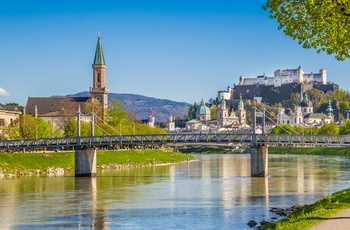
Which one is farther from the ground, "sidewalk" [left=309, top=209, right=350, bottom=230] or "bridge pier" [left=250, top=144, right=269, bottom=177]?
"bridge pier" [left=250, top=144, right=269, bottom=177]

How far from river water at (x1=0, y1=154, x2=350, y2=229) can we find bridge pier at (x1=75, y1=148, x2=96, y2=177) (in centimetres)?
235

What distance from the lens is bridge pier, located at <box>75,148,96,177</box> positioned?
8025cm

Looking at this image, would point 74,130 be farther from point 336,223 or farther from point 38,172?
point 336,223

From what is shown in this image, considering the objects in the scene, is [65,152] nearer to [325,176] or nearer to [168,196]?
[325,176]

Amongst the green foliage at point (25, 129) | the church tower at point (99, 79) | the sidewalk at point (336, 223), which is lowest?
the sidewalk at point (336, 223)

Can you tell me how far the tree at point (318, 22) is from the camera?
98.2ft

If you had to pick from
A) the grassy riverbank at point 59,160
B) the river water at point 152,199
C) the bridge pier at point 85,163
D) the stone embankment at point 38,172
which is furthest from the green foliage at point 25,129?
the river water at point 152,199

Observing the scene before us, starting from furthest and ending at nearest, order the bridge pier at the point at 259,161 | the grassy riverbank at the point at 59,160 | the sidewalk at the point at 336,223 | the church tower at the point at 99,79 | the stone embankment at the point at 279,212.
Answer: the church tower at the point at 99,79, the grassy riverbank at the point at 59,160, the bridge pier at the point at 259,161, the stone embankment at the point at 279,212, the sidewalk at the point at 336,223

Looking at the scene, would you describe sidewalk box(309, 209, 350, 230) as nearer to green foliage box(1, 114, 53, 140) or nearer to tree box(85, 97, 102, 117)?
green foliage box(1, 114, 53, 140)

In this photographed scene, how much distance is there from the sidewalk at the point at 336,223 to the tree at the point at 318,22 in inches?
279

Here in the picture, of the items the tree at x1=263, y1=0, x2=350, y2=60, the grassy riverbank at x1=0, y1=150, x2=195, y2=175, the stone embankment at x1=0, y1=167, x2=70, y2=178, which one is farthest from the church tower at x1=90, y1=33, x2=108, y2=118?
the tree at x1=263, y1=0, x2=350, y2=60

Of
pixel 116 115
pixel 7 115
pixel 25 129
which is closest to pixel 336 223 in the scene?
pixel 25 129

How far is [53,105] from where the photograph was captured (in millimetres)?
159875

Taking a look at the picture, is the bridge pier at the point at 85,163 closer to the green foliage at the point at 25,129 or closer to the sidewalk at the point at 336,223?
the green foliage at the point at 25,129
